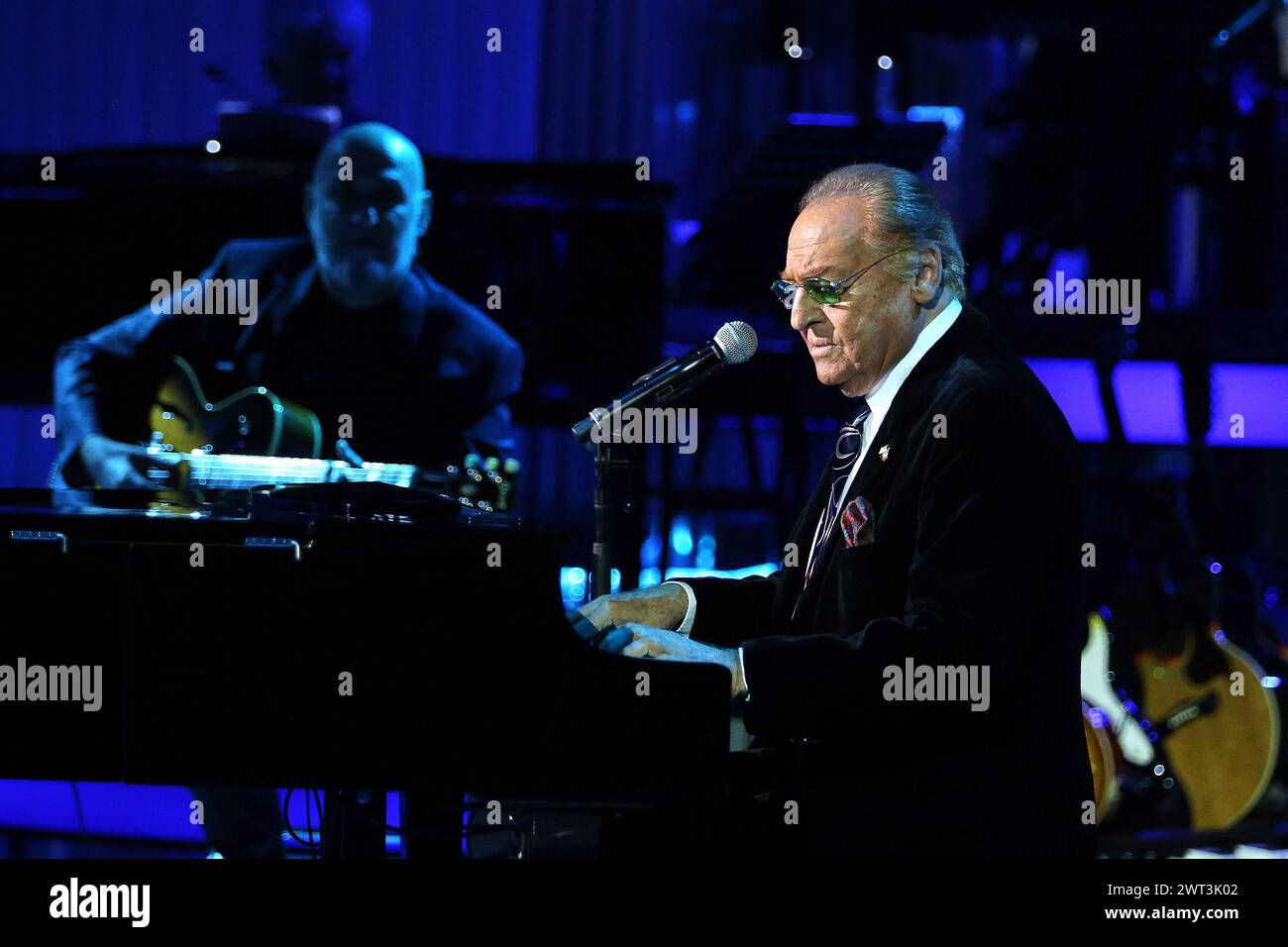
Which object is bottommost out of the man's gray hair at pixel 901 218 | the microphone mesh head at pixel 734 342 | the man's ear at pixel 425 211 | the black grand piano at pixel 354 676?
the black grand piano at pixel 354 676

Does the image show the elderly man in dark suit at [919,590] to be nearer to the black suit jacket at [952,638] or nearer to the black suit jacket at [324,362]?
the black suit jacket at [952,638]

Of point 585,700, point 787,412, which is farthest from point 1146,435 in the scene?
point 585,700

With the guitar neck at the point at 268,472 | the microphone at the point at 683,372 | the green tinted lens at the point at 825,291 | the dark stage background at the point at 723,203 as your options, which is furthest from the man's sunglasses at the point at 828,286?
the dark stage background at the point at 723,203

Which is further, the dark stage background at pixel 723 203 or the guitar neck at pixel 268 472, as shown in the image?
Answer: the dark stage background at pixel 723 203

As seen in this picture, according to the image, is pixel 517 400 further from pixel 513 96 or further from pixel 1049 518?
pixel 1049 518

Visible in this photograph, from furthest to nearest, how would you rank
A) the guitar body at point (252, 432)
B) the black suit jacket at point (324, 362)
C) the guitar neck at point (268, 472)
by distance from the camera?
the black suit jacket at point (324, 362), the guitar body at point (252, 432), the guitar neck at point (268, 472)

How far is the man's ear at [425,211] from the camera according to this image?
15.3ft

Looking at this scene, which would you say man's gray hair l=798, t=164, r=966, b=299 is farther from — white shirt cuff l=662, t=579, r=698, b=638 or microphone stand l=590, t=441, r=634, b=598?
white shirt cuff l=662, t=579, r=698, b=638

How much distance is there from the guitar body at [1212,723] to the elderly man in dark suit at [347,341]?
216 cm

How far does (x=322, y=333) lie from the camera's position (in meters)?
4.65

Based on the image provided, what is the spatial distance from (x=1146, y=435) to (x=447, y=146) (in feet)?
9.00

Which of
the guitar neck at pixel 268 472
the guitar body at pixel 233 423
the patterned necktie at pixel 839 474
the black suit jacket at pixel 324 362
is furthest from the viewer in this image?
the black suit jacket at pixel 324 362

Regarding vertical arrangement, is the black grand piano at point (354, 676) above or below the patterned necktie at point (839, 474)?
below

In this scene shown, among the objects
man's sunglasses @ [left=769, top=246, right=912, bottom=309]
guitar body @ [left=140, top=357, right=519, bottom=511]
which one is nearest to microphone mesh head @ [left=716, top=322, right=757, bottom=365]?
Result: man's sunglasses @ [left=769, top=246, right=912, bottom=309]
